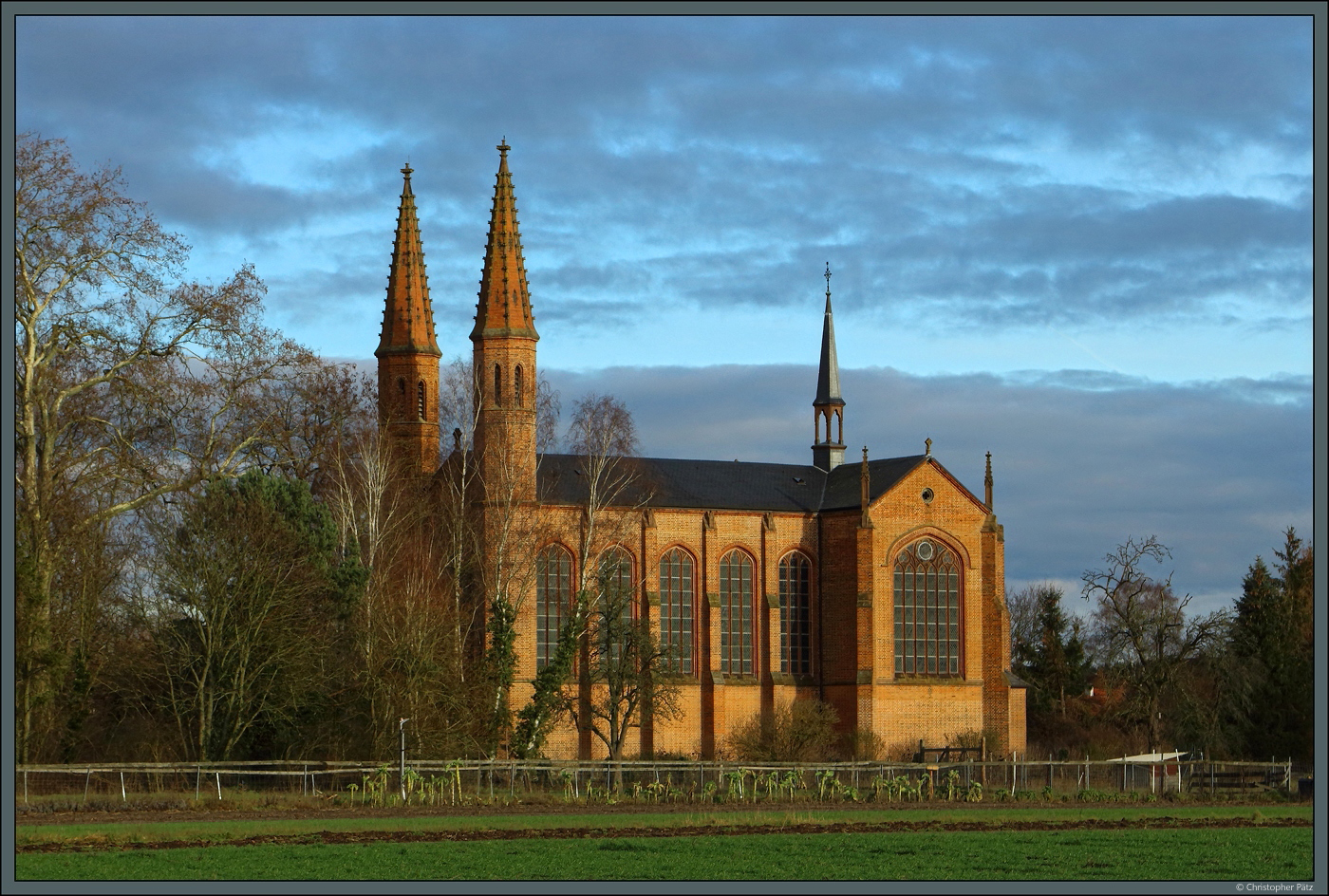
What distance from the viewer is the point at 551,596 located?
61.6 meters

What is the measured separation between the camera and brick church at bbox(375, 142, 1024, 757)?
201 ft

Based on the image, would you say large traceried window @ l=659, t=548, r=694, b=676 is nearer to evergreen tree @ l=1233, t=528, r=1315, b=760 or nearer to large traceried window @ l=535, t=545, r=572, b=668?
large traceried window @ l=535, t=545, r=572, b=668

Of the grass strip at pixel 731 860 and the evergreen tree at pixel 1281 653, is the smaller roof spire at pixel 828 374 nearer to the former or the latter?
the evergreen tree at pixel 1281 653

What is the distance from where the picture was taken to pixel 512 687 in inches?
2347

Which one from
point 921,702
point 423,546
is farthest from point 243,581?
point 921,702

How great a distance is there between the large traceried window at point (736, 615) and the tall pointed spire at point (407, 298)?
506 inches

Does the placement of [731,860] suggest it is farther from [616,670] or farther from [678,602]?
[678,602]

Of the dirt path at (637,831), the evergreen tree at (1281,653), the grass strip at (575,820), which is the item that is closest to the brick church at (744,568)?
the evergreen tree at (1281,653)

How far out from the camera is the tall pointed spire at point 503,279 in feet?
201

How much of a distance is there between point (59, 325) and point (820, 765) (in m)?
22.0

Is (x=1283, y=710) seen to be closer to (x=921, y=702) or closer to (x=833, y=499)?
(x=921, y=702)

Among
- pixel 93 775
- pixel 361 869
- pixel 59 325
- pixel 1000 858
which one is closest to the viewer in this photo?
pixel 361 869

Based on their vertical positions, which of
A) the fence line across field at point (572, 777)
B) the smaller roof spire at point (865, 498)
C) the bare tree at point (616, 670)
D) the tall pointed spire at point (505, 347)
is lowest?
the fence line across field at point (572, 777)

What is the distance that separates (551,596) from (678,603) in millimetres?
4677
